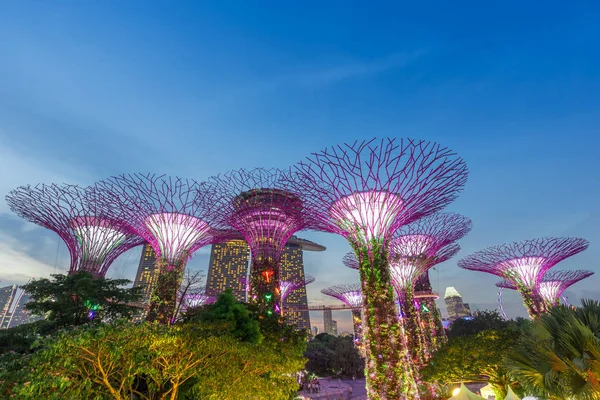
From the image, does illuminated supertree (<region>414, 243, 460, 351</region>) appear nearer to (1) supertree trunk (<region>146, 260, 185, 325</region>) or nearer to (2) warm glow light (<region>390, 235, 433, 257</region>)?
(2) warm glow light (<region>390, 235, 433, 257</region>)

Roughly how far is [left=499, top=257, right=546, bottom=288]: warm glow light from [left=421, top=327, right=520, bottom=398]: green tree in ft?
50.9

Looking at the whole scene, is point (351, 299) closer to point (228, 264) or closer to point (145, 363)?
point (145, 363)

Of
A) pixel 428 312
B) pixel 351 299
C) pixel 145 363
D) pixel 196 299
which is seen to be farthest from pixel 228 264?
pixel 145 363

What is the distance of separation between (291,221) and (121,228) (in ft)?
42.1

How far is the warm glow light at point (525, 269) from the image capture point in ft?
88.5

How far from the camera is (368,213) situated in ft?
49.5

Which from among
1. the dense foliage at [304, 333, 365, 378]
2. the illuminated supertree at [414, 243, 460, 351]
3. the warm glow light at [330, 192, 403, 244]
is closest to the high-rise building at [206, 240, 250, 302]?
the dense foliage at [304, 333, 365, 378]

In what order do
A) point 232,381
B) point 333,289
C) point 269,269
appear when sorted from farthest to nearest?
point 333,289
point 269,269
point 232,381

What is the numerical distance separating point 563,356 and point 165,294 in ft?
59.6

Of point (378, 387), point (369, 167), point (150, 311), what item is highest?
point (369, 167)

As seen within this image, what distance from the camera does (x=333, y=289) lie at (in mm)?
40781

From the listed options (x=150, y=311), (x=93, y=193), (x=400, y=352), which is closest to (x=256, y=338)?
(x=400, y=352)

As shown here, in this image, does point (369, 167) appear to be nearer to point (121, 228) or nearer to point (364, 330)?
point (364, 330)

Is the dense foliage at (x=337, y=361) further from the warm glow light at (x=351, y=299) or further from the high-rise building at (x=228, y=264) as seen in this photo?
the high-rise building at (x=228, y=264)
